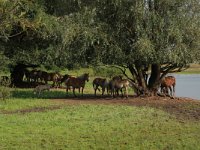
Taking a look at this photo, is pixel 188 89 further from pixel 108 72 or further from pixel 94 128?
pixel 94 128

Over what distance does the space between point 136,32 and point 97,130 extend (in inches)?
344

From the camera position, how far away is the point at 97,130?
13.0 meters

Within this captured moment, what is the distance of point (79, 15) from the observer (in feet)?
69.7

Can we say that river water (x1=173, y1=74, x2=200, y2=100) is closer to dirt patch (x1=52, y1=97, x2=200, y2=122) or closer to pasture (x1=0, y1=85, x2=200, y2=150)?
dirt patch (x1=52, y1=97, x2=200, y2=122)

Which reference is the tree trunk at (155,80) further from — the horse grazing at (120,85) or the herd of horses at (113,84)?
the horse grazing at (120,85)

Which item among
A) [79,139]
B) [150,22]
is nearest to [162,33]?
[150,22]

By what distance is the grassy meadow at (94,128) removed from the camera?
1121 centimetres

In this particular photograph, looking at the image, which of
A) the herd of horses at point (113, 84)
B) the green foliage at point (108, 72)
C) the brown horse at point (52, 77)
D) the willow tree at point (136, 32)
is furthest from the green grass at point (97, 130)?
the green foliage at point (108, 72)

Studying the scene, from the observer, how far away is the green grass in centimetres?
1120

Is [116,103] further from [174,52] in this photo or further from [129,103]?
[174,52]

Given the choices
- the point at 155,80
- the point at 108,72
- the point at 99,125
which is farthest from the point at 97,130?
the point at 108,72

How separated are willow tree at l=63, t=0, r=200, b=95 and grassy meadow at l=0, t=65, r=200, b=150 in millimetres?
3345

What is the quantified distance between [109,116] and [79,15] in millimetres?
7099

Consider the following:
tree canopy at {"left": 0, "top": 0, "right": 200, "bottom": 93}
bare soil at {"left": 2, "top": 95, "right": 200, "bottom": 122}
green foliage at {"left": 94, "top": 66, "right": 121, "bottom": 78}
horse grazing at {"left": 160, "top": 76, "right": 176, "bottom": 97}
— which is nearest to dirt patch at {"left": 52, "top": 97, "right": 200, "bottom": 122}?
bare soil at {"left": 2, "top": 95, "right": 200, "bottom": 122}
